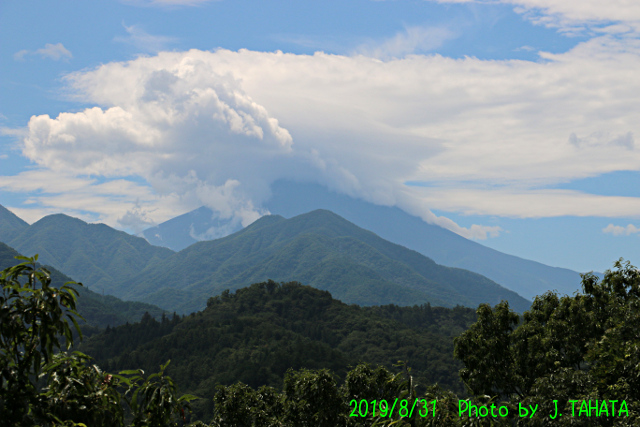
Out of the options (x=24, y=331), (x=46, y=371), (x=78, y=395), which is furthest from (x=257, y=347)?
(x=24, y=331)

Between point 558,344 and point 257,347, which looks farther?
point 257,347

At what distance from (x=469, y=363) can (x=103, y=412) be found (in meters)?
21.8

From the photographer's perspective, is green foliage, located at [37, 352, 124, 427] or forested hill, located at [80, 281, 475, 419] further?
forested hill, located at [80, 281, 475, 419]

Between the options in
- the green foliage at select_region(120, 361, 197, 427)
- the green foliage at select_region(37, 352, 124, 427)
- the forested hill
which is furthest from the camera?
the forested hill

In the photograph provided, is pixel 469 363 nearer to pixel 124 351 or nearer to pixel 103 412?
pixel 103 412

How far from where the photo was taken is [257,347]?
150750mm

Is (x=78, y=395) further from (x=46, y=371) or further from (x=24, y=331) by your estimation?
(x=24, y=331)

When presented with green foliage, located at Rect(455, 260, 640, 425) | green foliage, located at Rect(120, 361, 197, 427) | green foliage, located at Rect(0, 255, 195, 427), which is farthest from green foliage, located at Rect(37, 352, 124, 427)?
green foliage, located at Rect(455, 260, 640, 425)

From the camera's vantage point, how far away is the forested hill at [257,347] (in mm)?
131750

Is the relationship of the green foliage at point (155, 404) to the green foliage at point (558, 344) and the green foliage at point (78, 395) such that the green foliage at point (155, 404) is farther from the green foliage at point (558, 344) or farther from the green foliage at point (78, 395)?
the green foliage at point (558, 344)

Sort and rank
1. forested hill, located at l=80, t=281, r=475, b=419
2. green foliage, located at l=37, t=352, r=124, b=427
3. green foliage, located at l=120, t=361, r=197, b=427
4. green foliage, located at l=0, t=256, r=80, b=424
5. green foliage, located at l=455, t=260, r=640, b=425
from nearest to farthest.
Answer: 1. green foliage, located at l=0, t=256, r=80, b=424
2. green foliage, located at l=37, t=352, r=124, b=427
3. green foliage, located at l=120, t=361, r=197, b=427
4. green foliage, located at l=455, t=260, r=640, b=425
5. forested hill, located at l=80, t=281, r=475, b=419

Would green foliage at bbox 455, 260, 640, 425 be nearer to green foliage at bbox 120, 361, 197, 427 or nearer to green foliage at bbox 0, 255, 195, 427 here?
green foliage at bbox 120, 361, 197, 427

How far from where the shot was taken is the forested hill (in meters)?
132

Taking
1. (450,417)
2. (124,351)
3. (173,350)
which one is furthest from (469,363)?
(124,351)
